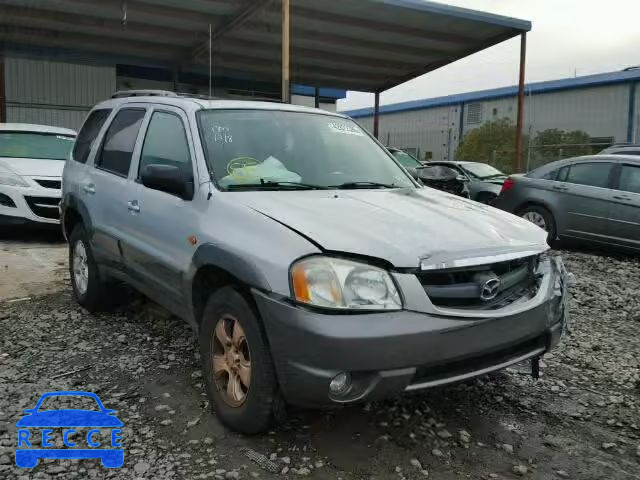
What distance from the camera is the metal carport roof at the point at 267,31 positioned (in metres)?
12.7

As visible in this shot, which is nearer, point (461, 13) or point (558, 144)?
point (461, 13)

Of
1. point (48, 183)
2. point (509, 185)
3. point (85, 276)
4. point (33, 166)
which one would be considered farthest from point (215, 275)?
point (509, 185)

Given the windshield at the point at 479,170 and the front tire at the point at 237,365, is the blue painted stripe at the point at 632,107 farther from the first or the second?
the front tire at the point at 237,365

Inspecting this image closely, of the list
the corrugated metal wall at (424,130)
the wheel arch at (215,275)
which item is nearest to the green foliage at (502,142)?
the corrugated metal wall at (424,130)

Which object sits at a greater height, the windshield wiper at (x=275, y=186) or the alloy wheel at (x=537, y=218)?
the windshield wiper at (x=275, y=186)

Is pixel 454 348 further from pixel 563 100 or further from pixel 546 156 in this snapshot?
pixel 563 100

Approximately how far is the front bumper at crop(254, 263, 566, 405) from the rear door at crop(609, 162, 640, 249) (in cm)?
606

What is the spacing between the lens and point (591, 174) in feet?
27.7

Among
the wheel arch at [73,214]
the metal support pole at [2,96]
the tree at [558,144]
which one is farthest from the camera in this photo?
the tree at [558,144]

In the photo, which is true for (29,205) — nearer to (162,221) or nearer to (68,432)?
(162,221)

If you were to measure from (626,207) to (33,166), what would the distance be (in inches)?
326

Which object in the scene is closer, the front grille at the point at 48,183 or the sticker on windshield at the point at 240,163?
the sticker on windshield at the point at 240,163

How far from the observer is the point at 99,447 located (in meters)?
2.85

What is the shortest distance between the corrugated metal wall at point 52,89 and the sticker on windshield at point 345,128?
14693mm
